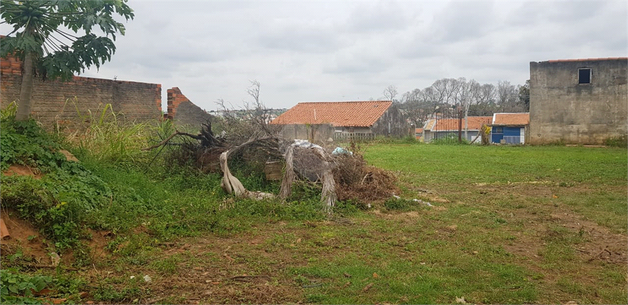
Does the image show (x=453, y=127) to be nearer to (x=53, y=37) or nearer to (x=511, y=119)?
(x=511, y=119)

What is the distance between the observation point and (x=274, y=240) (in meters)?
5.30

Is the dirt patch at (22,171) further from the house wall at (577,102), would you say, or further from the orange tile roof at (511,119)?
the orange tile roof at (511,119)

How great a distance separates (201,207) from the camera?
627 cm

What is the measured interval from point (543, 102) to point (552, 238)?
21020mm

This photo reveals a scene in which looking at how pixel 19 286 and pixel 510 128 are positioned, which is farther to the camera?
pixel 510 128

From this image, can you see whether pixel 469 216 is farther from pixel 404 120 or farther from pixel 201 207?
pixel 404 120

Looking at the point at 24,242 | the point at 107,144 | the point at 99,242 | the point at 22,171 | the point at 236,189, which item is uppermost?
the point at 107,144

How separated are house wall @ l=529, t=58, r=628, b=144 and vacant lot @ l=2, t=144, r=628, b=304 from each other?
57.3 ft

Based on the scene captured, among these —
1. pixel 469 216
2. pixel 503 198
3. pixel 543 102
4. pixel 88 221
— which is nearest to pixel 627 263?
pixel 469 216

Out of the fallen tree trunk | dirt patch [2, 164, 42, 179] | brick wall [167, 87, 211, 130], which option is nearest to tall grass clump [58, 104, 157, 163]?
dirt patch [2, 164, 42, 179]

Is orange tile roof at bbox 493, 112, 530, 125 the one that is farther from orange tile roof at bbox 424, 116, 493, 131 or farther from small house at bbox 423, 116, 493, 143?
orange tile roof at bbox 424, 116, 493, 131

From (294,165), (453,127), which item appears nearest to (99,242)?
(294,165)

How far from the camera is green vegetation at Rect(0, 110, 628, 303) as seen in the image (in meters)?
3.79

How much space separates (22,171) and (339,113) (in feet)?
105
